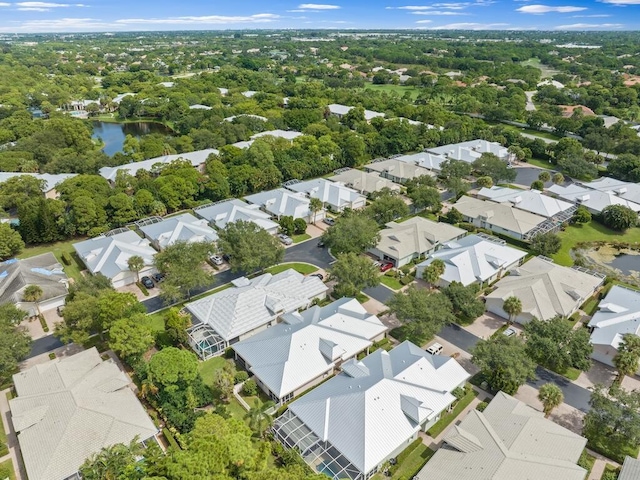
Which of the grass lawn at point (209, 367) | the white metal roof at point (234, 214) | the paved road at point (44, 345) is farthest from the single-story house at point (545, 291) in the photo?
the paved road at point (44, 345)

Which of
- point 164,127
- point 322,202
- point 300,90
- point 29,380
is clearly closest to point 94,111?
point 164,127

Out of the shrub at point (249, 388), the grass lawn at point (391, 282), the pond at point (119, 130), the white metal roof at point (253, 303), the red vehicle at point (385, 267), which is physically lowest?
the grass lawn at point (391, 282)

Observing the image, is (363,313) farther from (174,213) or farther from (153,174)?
(153,174)

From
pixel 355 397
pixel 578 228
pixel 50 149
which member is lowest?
pixel 578 228

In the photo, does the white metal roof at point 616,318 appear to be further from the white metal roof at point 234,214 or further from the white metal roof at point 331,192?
the white metal roof at point 234,214

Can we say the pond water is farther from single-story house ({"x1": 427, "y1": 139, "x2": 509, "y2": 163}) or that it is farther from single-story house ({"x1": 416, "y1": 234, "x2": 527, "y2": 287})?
single-story house ({"x1": 427, "y1": 139, "x2": 509, "y2": 163})

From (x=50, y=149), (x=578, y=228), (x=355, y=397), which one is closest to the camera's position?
(x=355, y=397)
